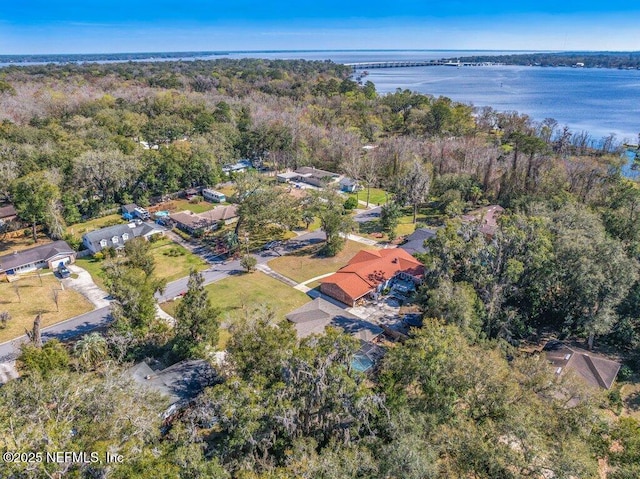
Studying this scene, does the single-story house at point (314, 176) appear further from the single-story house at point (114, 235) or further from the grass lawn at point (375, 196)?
the single-story house at point (114, 235)

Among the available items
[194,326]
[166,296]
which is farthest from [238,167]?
[194,326]

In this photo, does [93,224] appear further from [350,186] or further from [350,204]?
[350,186]

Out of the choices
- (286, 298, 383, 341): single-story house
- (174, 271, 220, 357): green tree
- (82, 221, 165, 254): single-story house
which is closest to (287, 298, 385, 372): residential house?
(286, 298, 383, 341): single-story house

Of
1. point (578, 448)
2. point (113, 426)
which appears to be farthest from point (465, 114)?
point (113, 426)

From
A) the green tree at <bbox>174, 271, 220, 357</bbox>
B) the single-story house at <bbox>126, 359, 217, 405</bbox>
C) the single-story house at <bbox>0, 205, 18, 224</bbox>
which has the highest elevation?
the green tree at <bbox>174, 271, 220, 357</bbox>

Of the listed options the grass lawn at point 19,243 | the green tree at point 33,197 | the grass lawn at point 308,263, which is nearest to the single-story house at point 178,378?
the grass lawn at point 308,263

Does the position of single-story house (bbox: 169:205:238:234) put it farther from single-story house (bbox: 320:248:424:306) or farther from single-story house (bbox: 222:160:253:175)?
single-story house (bbox: 222:160:253:175)
